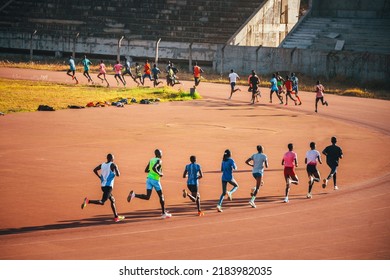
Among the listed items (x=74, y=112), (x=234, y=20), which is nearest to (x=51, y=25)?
(x=234, y=20)

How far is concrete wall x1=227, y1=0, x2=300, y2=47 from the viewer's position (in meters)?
59.9

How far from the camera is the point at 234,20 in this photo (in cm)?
6062

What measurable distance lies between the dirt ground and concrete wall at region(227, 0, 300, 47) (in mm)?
23677

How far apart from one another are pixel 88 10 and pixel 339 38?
65.1 ft

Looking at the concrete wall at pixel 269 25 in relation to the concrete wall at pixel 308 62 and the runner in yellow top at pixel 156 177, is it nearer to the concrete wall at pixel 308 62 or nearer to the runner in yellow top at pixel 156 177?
the concrete wall at pixel 308 62

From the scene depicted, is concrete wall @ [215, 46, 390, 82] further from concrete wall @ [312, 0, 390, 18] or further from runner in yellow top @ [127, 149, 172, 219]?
runner in yellow top @ [127, 149, 172, 219]

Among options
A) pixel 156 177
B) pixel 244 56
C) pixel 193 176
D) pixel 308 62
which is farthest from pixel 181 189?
pixel 244 56

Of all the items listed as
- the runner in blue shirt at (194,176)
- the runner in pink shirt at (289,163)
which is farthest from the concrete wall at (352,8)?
the runner in blue shirt at (194,176)

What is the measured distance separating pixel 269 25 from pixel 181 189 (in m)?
43.6

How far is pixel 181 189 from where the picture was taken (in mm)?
20641

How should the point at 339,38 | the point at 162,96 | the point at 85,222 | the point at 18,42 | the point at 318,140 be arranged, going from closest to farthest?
1. the point at 85,222
2. the point at 318,140
3. the point at 162,96
4. the point at 339,38
5. the point at 18,42

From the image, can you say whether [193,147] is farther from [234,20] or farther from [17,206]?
[234,20]

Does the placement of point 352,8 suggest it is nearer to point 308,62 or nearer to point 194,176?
point 308,62

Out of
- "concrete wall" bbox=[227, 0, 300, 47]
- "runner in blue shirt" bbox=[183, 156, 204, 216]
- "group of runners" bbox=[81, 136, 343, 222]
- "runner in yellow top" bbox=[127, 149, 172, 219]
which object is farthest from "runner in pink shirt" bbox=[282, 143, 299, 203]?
"concrete wall" bbox=[227, 0, 300, 47]
